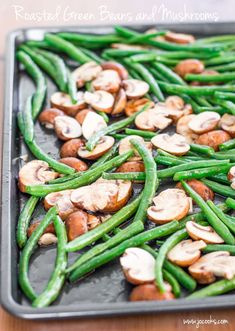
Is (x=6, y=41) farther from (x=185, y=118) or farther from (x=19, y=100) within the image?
(x=185, y=118)

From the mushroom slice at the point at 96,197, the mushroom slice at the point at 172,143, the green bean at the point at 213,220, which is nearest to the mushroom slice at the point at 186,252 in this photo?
the green bean at the point at 213,220

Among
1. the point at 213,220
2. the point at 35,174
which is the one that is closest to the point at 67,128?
the point at 35,174

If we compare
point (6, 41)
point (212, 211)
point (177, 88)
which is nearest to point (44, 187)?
point (212, 211)

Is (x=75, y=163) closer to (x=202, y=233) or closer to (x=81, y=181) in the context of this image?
(x=81, y=181)

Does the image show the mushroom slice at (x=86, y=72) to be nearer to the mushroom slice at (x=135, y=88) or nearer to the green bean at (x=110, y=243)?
the mushroom slice at (x=135, y=88)

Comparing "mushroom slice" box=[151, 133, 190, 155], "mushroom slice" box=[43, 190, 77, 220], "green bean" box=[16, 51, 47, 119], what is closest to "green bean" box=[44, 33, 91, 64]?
"green bean" box=[16, 51, 47, 119]
